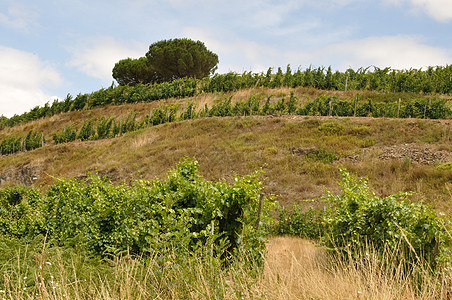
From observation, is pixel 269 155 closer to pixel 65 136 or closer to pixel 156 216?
pixel 156 216

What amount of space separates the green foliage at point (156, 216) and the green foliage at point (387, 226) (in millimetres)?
1212

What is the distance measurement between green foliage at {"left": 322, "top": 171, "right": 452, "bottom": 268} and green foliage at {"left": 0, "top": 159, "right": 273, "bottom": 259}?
121cm

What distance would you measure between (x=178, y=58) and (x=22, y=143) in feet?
53.3

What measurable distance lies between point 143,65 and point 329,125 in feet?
87.9

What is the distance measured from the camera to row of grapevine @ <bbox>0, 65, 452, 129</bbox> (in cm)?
2086

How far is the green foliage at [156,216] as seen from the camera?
14.7ft

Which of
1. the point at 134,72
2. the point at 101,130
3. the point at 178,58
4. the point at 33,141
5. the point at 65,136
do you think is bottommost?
the point at 33,141

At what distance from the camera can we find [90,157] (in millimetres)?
19125

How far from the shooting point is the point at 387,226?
4746mm

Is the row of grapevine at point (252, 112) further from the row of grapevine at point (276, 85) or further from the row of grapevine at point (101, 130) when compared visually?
the row of grapevine at point (276, 85)

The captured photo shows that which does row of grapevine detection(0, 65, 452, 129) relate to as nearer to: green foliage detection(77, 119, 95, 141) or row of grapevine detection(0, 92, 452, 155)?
row of grapevine detection(0, 92, 452, 155)

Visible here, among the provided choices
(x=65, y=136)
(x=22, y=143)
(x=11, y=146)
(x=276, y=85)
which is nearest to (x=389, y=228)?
(x=276, y=85)

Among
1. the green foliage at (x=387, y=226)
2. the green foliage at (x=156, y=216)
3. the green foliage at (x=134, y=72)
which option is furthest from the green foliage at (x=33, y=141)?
the green foliage at (x=387, y=226)

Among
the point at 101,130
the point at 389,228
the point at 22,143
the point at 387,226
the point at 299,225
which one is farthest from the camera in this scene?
the point at 22,143
